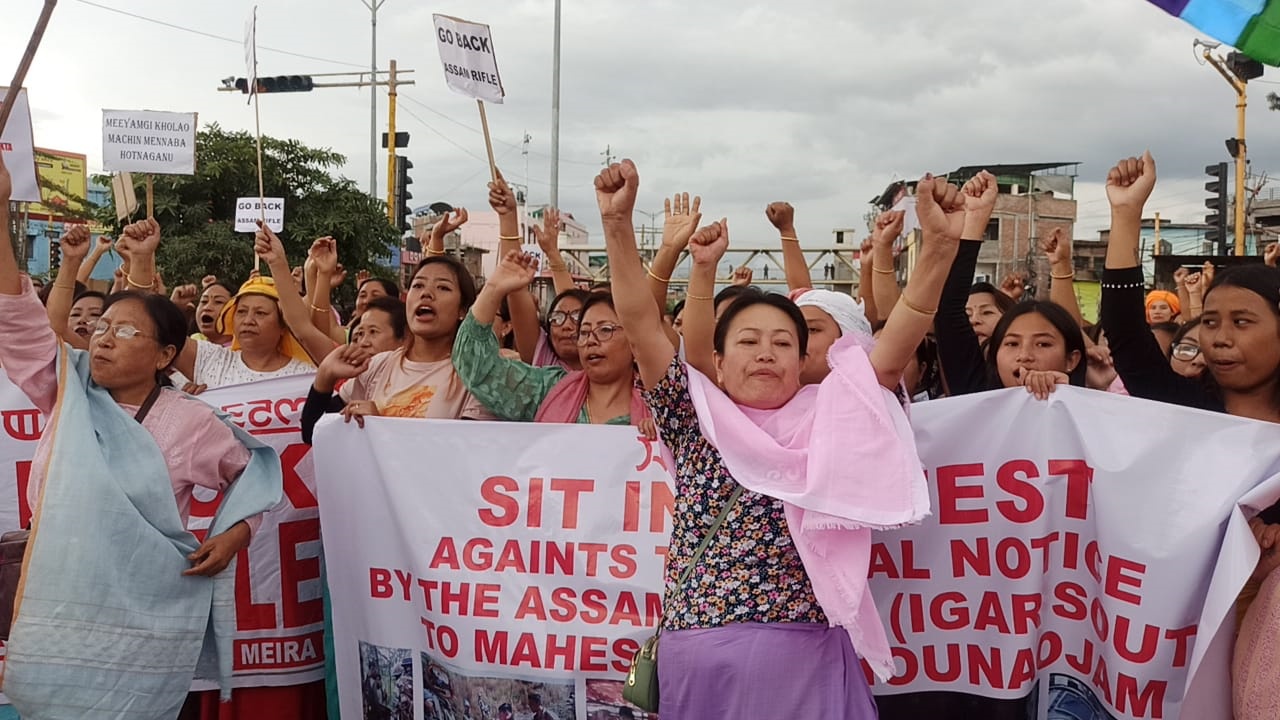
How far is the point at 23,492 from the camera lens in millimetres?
3902

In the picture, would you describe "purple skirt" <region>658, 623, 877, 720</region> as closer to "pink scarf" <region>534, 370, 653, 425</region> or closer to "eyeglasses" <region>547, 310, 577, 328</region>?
"pink scarf" <region>534, 370, 653, 425</region>

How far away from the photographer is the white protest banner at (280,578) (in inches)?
143

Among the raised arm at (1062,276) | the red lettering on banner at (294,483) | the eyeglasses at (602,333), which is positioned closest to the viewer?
the eyeglasses at (602,333)

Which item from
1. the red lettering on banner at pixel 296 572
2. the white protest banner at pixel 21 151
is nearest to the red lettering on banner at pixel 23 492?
the red lettering on banner at pixel 296 572

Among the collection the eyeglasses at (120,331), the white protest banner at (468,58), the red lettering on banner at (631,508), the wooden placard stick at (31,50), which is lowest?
the red lettering on banner at (631,508)

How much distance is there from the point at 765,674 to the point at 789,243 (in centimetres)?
246

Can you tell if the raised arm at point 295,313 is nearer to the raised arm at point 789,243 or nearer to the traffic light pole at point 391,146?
the raised arm at point 789,243

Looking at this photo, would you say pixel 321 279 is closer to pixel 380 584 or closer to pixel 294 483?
pixel 294 483

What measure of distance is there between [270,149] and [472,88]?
50.7 feet

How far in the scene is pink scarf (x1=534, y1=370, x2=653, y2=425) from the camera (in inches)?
136

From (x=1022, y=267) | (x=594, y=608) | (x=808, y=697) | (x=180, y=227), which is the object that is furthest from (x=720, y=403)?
(x=1022, y=267)

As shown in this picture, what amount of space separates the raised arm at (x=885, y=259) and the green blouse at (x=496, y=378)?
1.13m

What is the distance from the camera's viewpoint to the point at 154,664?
2859mm

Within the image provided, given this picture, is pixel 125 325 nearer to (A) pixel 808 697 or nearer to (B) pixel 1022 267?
(A) pixel 808 697
